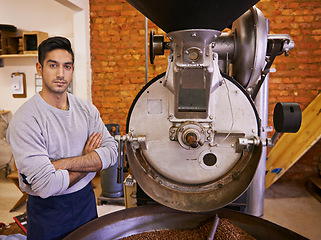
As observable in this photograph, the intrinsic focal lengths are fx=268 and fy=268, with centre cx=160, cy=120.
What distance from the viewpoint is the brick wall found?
3160mm

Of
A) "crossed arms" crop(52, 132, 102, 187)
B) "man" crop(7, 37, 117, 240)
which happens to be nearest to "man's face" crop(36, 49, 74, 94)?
"man" crop(7, 37, 117, 240)

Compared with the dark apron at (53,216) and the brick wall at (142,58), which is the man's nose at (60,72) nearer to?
the dark apron at (53,216)

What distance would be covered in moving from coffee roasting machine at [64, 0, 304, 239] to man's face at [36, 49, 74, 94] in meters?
0.56

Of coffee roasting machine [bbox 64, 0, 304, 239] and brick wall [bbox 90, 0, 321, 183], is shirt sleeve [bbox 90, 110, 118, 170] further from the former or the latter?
brick wall [bbox 90, 0, 321, 183]

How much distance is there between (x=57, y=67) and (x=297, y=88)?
291cm

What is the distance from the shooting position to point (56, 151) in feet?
4.18

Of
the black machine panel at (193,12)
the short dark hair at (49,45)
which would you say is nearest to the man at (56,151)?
the short dark hair at (49,45)

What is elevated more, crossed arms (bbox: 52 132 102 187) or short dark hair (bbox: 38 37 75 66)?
short dark hair (bbox: 38 37 75 66)

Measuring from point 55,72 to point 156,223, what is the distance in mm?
858

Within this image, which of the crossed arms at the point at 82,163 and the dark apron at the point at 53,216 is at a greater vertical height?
the crossed arms at the point at 82,163

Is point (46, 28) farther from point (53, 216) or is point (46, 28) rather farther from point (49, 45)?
point (53, 216)

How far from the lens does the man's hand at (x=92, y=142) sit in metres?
1.36

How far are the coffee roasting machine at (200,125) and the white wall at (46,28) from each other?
270 centimetres

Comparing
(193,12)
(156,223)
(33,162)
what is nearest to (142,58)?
(33,162)
